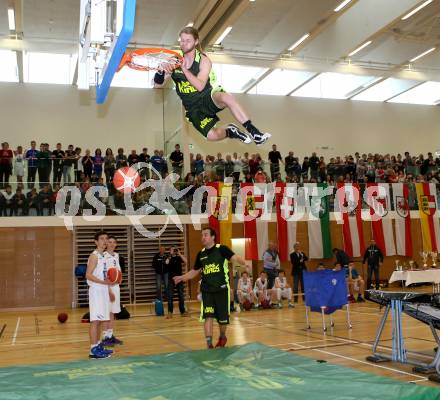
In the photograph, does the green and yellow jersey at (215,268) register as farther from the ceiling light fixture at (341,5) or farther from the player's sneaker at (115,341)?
the ceiling light fixture at (341,5)

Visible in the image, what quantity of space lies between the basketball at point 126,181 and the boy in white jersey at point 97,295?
8.90 metres

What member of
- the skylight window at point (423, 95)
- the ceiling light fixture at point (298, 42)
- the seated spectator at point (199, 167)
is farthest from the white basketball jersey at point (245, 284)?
the skylight window at point (423, 95)

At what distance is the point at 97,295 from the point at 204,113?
12.0ft

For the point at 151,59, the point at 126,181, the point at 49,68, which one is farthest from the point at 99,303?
the point at 49,68

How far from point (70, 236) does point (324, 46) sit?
1374cm

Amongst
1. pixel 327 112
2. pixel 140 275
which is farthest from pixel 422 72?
pixel 140 275

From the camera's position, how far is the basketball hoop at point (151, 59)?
5.12 meters

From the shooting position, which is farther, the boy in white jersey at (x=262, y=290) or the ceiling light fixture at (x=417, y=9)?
the ceiling light fixture at (x=417, y=9)

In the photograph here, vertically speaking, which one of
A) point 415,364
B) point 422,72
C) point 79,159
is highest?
point 422,72

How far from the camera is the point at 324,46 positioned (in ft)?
72.8

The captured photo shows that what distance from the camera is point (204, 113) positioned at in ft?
17.2

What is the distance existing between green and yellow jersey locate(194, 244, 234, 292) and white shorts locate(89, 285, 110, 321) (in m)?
1.48

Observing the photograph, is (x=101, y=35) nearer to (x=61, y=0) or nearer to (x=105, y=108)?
(x=61, y=0)

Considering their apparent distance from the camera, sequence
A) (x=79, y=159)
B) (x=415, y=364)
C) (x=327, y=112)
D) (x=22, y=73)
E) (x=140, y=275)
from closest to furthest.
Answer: (x=415, y=364), (x=79, y=159), (x=140, y=275), (x=22, y=73), (x=327, y=112)
